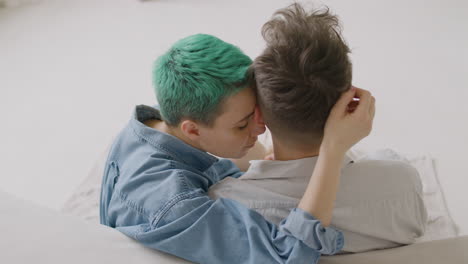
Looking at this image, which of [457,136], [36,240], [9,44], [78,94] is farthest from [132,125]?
[9,44]

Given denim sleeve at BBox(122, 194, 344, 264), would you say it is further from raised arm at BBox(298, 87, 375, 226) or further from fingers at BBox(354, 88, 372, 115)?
fingers at BBox(354, 88, 372, 115)

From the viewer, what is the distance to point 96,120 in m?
1.98

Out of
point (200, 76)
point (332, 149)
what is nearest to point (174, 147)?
point (200, 76)

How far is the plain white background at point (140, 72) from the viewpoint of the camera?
157 centimetres

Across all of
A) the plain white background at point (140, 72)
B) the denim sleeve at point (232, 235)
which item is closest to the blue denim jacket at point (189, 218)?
the denim sleeve at point (232, 235)

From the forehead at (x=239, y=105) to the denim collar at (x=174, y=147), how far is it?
11 cm

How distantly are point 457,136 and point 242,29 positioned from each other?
1069 mm

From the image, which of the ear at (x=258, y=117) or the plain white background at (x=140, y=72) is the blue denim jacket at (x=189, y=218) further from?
the plain white background at (x=140, y=72)

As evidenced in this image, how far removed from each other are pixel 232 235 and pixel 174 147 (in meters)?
0.25

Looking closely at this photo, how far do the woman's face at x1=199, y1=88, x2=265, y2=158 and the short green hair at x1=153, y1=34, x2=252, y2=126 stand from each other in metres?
0.02

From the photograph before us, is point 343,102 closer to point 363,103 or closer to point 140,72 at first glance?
point 363,103

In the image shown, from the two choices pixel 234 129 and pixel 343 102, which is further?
pixel 234 129

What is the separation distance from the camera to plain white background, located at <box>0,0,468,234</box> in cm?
157

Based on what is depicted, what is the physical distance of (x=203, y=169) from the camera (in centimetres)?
115
